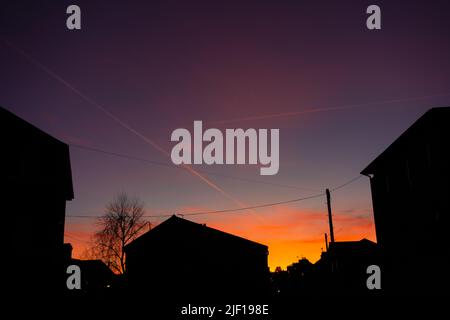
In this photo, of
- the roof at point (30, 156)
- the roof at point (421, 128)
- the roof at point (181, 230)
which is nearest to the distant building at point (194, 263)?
the roof at point (181, 230)

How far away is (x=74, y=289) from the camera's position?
78.5ft

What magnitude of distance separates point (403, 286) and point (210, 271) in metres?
13.9

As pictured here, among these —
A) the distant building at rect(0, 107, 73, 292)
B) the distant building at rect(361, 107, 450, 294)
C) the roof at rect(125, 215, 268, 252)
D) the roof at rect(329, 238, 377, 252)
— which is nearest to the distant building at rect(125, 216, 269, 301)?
the roof at rect(125, 215, 268, 252)

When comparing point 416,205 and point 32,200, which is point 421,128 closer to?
point 416,205

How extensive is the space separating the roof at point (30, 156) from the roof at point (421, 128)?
66.8 ft

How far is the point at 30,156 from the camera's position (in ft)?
68.7

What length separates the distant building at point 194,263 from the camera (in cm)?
3019

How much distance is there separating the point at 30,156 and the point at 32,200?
2.37m

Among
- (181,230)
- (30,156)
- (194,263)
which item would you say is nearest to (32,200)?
(30,156)

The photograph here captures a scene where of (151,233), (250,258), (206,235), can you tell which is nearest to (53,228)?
(151,233)

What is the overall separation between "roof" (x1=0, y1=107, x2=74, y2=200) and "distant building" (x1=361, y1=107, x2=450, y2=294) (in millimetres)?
20428
